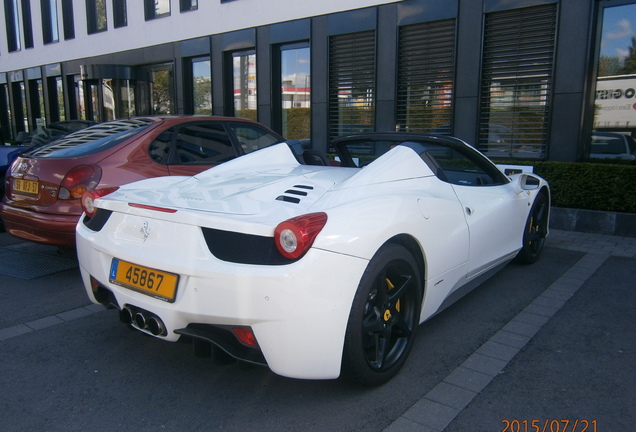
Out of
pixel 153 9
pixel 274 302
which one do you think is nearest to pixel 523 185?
pixel 274 302

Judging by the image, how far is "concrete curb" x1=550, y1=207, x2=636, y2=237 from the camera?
6.68 metres

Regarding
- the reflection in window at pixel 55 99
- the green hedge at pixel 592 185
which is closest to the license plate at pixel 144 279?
the green hedge at pixel 592 185

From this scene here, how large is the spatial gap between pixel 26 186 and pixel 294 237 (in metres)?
3.64

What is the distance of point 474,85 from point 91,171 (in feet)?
21.7

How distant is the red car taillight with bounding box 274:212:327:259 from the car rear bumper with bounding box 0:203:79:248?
2.92 metres

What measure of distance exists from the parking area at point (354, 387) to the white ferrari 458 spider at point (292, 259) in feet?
0.84

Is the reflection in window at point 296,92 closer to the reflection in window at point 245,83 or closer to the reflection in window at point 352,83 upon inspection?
the reflection in window at point 352,83

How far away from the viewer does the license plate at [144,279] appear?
8.23ft

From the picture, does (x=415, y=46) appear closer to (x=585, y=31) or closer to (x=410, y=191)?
(x=585, y=31)

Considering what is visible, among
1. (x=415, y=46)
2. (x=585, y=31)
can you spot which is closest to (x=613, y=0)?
(x=585, y=31)

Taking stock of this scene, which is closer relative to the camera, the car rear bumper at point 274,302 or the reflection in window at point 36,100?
the car rear bumper at point 274,302

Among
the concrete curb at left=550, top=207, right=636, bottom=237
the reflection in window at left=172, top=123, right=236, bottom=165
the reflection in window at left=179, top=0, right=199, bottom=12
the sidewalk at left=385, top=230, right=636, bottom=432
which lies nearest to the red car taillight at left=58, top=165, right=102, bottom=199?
the reflection in window at left=172, top=123, right=236, bottom=165

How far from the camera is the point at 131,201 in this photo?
115 inches

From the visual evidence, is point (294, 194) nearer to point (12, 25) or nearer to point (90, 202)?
point (90, 202)
